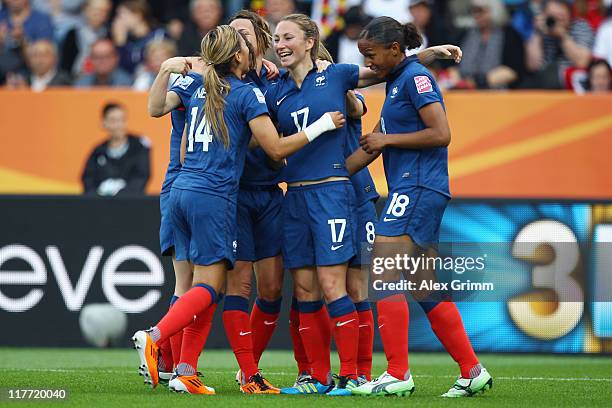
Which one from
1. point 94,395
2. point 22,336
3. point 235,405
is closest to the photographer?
point 235,405

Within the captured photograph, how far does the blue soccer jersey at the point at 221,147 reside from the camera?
7.41 meters

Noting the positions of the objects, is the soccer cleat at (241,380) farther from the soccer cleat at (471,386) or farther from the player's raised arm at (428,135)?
the player's raised arm at (428,135)

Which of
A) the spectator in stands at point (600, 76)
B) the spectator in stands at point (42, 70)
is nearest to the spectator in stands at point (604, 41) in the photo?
the spectator in stands at point (600, 76)

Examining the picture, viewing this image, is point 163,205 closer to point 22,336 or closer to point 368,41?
point 368,41

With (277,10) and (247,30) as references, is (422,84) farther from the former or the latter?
(277,10)

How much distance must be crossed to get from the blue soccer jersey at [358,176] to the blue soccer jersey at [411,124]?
0.46m

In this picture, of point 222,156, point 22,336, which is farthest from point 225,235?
point 22,336

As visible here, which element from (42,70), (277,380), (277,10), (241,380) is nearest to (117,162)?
(42,70)

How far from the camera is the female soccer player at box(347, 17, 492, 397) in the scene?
7410 mm

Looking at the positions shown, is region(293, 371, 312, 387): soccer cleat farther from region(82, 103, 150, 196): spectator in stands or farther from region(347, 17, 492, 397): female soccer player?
region(82, 103, 150, 196): spectator in stands

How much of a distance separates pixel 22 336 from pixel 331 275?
15.3ft

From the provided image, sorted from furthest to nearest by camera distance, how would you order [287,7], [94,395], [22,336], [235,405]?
[287,7] → [22,336] → [94,395] → [235,405]

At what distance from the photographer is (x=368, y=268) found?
7.91 meters

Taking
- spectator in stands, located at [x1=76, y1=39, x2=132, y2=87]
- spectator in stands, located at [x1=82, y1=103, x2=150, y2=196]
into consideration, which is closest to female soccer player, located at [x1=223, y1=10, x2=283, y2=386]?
spectator in stands, located at [x1=82, y1=103, x2=150, y2=196]
